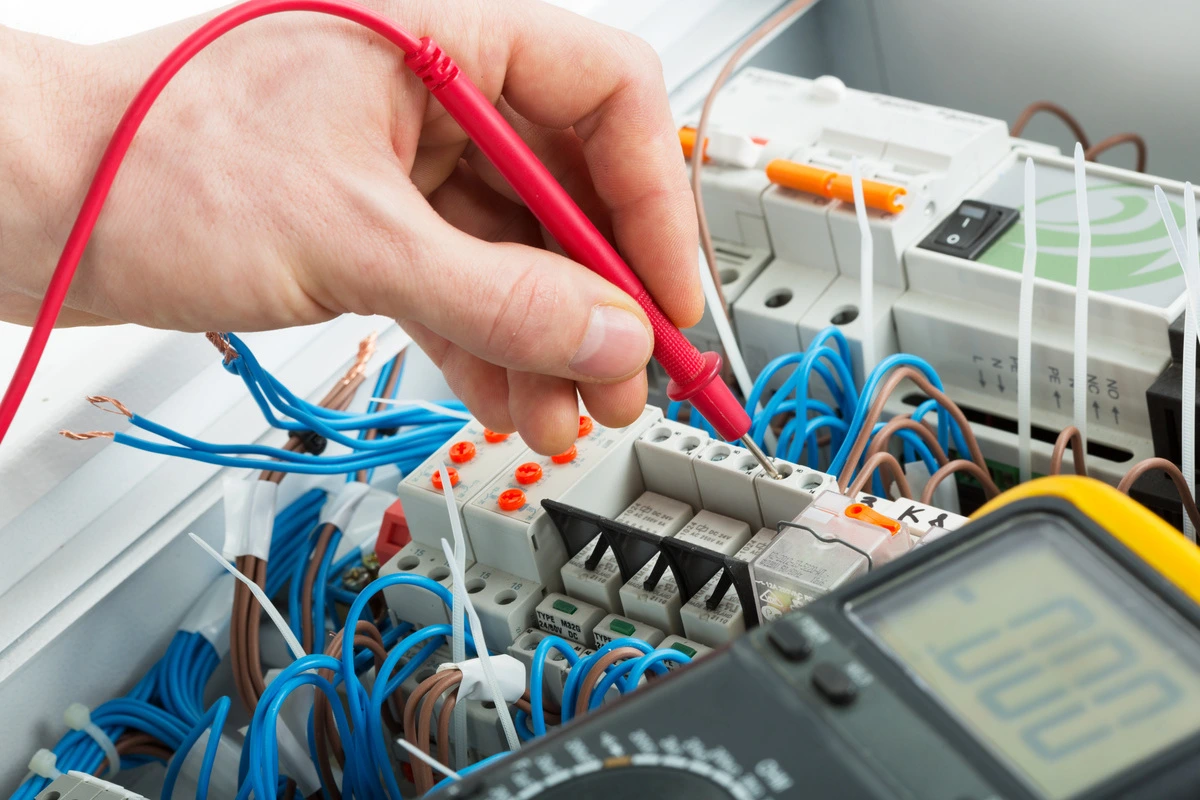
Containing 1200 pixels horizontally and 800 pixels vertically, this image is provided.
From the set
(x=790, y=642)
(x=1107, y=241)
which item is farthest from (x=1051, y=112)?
(x=790, y=642)

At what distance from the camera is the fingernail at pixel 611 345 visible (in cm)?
74

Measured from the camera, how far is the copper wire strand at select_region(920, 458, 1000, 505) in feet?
2.90

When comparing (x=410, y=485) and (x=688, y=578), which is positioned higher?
(x=410, y=485)

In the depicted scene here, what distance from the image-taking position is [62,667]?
0.92m

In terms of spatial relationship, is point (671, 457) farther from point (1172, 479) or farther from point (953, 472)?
point (1172, 479)

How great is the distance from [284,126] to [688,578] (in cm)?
38

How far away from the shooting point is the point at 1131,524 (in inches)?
21.9

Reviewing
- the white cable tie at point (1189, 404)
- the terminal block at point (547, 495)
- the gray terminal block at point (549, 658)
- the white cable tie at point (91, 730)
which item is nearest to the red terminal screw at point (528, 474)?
the terminal block at point (547, 495)

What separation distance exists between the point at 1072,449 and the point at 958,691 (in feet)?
1.61

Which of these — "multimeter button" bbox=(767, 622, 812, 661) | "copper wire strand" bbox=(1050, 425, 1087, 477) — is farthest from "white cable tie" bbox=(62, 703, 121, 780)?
"copper wire strand" bbox=(1050, 425, 1087, 477)

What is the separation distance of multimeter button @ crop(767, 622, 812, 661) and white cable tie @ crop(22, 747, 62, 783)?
0.58 meters

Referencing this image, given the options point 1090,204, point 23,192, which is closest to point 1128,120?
point 1090,204

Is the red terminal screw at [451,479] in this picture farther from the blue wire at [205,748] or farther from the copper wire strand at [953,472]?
the copper wire strand at [953,472]

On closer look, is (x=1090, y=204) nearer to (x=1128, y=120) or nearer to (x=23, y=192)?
(x=1128, y=120)
